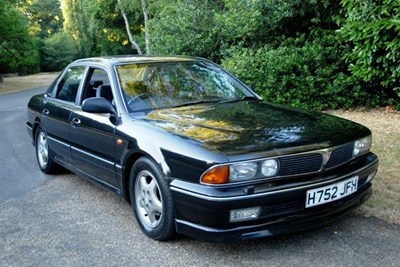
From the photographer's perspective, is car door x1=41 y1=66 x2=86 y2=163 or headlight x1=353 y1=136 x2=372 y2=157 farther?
car door x1=41 y1=66 x2=86 y2=163

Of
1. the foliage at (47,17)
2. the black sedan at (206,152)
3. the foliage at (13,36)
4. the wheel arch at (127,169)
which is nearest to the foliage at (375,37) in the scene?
the black sedan at (206,152)

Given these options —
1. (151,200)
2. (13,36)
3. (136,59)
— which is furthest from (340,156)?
(13,36)

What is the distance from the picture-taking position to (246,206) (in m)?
2.93

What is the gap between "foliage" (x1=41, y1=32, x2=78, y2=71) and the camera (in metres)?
41.9

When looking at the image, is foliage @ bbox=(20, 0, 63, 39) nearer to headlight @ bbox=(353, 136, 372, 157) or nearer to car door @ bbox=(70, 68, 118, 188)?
car door @ bbox=(70, 68, 118, 188)

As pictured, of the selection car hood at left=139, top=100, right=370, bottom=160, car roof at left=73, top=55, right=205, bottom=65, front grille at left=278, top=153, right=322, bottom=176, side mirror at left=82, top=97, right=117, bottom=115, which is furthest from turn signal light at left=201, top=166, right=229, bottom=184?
car roof at left=73, top=55, right=205, bottom=65

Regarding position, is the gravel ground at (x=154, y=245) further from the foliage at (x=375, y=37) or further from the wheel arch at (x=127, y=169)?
the foliage at (x=375, y=37)

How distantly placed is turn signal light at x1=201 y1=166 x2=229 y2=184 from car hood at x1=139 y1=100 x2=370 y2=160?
0.11 meters

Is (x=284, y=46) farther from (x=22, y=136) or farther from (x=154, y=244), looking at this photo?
(x=154, y=244)

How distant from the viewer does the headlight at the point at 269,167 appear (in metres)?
2.98

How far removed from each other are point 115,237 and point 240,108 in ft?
5.47

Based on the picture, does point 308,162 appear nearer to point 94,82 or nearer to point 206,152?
point 206,152

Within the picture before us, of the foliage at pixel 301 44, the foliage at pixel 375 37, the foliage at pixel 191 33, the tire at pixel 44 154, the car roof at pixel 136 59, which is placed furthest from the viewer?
the foliage at pixel 191 33

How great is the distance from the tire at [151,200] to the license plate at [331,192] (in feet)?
3.45
